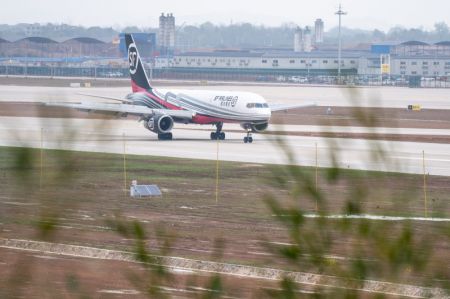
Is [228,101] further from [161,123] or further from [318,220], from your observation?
[318,220]

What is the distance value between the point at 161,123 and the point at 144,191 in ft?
68.7

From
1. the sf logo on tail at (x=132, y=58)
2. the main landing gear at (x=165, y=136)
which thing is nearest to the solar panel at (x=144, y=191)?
the main landing gear at (x=165, y=136)

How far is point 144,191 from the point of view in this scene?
30.3 m

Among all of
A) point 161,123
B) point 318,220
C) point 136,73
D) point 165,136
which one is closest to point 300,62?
point 136,73

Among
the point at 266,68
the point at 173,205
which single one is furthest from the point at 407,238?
the point at 266,68

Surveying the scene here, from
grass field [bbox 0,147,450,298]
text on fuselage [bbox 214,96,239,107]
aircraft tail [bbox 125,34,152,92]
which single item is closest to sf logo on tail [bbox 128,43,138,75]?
aircraft tail [bbox 125,34,152,92]

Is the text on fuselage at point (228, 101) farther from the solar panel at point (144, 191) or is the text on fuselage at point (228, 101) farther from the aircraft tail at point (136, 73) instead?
the solar panel at point (144, 191)

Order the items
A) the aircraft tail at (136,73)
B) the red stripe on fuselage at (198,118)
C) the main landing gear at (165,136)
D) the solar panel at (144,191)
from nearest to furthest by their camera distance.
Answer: the solar panel at (144,191)
the red stripe on fuselage at (198,118)
the main landing gear at (165,136)
the aircraft tail at (136,73)

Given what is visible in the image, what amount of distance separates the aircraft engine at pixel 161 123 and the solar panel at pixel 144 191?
2023 cm

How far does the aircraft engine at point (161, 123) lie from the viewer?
51031 mm

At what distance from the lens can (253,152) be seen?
148 ft

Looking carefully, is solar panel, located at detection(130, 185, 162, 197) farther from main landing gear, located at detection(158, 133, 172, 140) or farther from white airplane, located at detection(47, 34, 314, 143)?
main landing gear, located at detection(158, 133, 172, 140)

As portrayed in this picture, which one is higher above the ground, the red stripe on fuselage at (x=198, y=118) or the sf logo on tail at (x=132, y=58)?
the sf logo on tail at (x=132, y=58)

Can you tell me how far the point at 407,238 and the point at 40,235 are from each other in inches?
83.4
